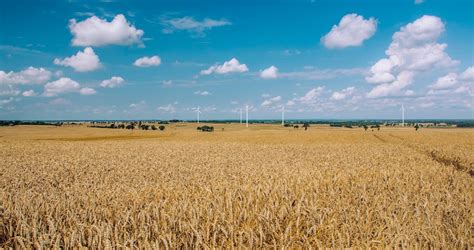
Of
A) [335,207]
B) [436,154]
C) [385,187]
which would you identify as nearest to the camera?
[335,207]

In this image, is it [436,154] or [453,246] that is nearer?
[453,246]

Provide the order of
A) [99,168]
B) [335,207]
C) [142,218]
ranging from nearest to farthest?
[142,218]
[335,207]
[99,168]

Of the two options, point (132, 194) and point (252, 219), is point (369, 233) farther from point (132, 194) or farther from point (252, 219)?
point (132, 194)

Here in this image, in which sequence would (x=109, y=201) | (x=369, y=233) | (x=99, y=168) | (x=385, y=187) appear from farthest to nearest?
(x=99, y=168), (x=385, y=187), (x=109, y=201), (x=369, y=233)

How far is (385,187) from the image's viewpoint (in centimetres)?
1020

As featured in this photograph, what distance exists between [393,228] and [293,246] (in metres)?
1.82

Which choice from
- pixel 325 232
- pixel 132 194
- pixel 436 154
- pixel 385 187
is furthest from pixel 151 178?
pixel 436 154

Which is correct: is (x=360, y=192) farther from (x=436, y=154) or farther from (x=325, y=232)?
(x=436, y=154)

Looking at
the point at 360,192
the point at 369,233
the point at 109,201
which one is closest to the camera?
the point at 369,233

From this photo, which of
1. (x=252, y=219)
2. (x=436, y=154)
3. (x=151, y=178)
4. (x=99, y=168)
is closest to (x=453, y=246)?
(x=252, y=219)

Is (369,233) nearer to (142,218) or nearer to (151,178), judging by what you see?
(142,218)

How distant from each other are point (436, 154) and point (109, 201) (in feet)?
88.4

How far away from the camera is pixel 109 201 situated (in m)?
8.02

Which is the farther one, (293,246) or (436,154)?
(436,154)
